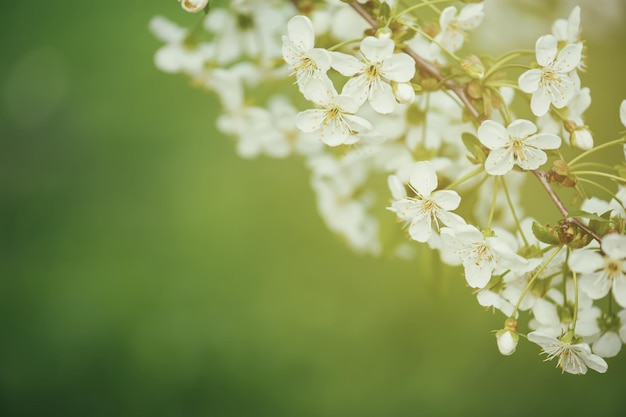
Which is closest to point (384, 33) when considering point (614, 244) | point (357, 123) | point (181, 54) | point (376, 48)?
point (376, 48)

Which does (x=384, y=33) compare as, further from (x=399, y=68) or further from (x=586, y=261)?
(x=586, y=261)

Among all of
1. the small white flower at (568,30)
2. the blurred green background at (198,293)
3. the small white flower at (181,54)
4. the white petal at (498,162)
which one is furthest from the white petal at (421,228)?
the blurred green background at (198,293)

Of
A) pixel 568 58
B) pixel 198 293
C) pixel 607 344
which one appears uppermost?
pixel 568 58

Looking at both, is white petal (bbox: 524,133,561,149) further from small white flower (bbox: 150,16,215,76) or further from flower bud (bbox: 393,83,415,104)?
small white flower (bbox: 150,16,215,76)

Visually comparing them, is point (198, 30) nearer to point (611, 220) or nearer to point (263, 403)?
point (611, 220)

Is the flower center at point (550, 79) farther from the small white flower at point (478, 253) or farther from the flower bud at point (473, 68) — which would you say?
the small white flower at point (478, 253)
